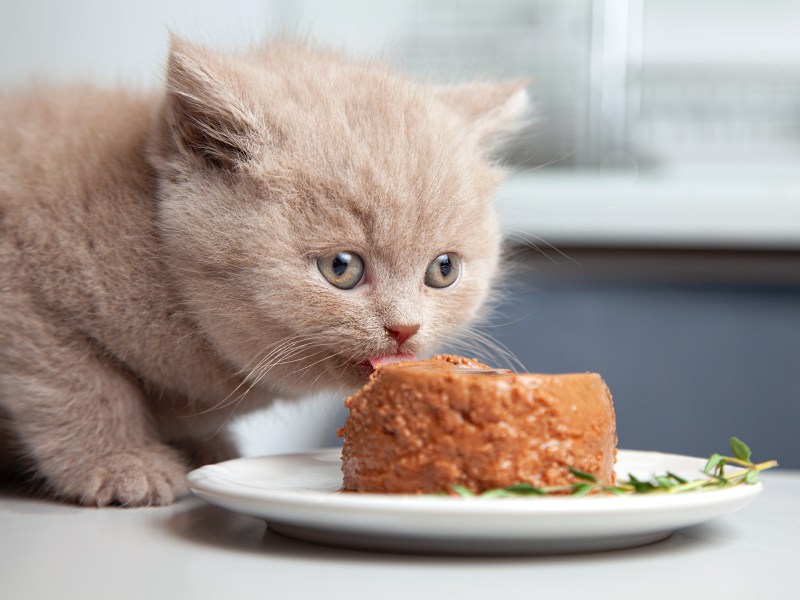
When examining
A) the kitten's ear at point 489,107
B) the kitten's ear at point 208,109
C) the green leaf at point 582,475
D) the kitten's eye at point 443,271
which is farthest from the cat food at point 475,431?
the kitten's ear at point 489,107

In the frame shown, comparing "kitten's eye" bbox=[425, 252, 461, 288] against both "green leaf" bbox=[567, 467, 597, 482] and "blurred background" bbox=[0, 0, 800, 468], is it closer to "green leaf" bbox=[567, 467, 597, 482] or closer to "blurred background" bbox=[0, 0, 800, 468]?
"green leaf" bbox=[567, 467, 597, 482]

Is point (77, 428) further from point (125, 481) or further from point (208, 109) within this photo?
point (208, 109)

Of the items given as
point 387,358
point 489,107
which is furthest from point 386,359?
point 489,107

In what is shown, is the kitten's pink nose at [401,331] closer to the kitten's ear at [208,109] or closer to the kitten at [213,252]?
the kitten at [213,252]

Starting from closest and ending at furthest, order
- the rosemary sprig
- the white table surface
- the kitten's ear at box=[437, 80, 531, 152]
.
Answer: the white table surface
the rosemary sprig
the kitten's ear at box=[437, 80, 531, 152]

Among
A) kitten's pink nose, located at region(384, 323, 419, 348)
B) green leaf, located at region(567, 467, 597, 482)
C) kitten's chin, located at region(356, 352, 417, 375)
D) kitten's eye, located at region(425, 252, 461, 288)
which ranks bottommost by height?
green leaf, located at region(567, 467, 597, 482)

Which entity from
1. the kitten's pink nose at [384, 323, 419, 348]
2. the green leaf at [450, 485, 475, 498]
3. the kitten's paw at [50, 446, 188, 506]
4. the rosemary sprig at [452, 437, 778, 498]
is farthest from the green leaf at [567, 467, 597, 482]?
the kitten's paw at [50, 446, 188, 506]
